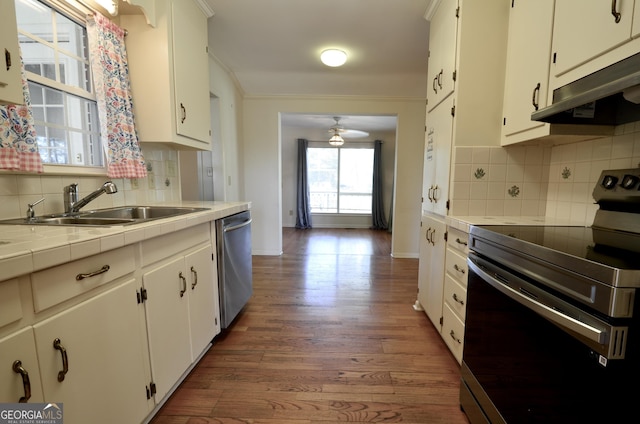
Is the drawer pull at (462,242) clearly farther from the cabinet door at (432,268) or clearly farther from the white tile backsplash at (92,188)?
the white tile backsplash at (92,188)

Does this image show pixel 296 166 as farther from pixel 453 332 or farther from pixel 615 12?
pixel 615 12

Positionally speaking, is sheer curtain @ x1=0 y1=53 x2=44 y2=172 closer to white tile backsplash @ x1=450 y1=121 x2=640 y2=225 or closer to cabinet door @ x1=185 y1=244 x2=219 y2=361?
cabinet door @ x1=185 y1=244 x2=219 y2=361

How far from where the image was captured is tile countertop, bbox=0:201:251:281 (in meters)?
0.67

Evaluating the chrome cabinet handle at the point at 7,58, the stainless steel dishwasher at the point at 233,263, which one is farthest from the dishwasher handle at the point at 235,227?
the chrome cabinet handle at the point at 7,58

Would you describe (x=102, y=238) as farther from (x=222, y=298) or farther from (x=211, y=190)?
(x=211, y=190)

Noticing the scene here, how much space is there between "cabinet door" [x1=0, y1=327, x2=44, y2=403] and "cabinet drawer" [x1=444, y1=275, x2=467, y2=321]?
173 cm

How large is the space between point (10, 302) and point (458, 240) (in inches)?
73.7

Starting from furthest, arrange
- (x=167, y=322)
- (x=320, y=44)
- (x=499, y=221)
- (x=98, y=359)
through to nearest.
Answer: (x=320, y=44), (x=499, y=221), (x=167, y=322), (x=98, y=359)

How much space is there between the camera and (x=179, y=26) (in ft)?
6.08

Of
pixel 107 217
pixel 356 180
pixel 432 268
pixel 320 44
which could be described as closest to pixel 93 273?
pixel 107 217

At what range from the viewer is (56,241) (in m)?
0.80

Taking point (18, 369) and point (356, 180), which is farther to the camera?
point (356, 180)

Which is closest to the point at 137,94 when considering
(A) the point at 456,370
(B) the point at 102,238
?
(B) the point at 102,238

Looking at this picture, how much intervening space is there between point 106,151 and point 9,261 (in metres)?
1.22
